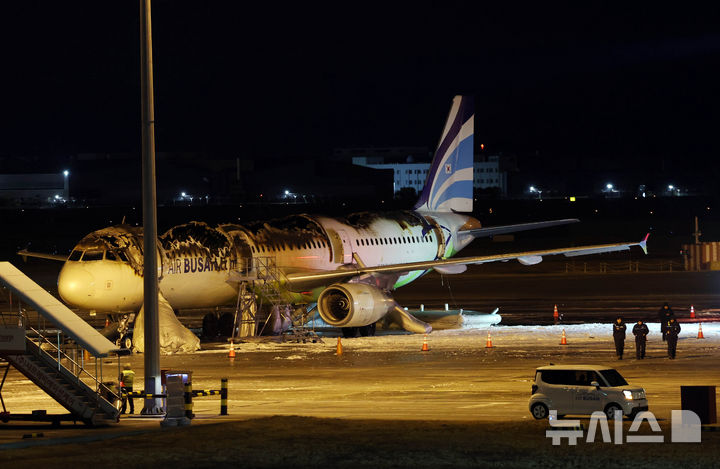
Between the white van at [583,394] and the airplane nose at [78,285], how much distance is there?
1695 cm

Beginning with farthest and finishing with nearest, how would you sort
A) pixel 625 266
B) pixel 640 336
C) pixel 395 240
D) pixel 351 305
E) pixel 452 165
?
pixel 625 266
pixel 452 165
pixel 395 240
pixel 351 305
pixel 640 336

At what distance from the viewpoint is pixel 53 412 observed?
74.6 ft

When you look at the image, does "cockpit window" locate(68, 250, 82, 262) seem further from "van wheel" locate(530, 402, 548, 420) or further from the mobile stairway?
"van wheel" locate(530, 402, 548, 420)

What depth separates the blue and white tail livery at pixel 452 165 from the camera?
47844 mm

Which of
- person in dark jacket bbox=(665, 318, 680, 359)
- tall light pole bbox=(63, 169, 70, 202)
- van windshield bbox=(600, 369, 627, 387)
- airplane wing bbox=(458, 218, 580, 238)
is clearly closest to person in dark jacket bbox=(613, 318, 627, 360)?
person in dark jacket bbox=(665, 318, 680, 359)

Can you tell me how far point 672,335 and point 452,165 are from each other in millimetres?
19714

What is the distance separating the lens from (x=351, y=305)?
1436 inches

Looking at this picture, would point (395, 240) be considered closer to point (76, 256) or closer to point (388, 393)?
point (76, 256)

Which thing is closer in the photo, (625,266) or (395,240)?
(395,240)

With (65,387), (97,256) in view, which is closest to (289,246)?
(97,256)

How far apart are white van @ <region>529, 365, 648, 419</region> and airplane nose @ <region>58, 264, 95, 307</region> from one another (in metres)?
16.9

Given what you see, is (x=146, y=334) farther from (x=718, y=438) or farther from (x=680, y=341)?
(x=680, y=341)

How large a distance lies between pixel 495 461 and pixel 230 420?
688 cm

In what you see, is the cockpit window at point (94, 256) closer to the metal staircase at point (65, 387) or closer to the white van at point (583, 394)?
the metal staircase at point (65, 387)
